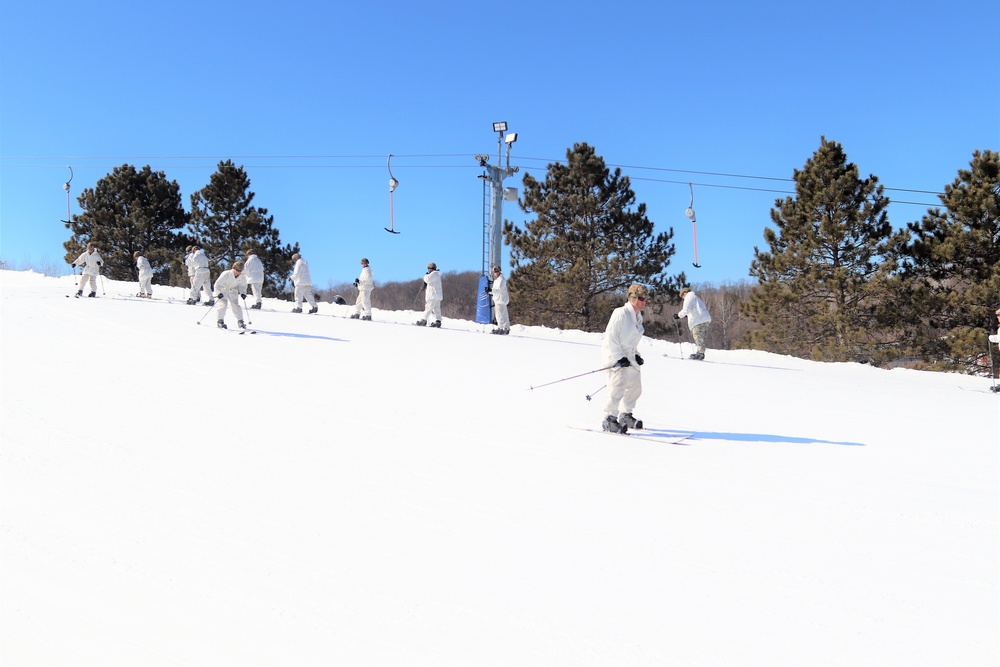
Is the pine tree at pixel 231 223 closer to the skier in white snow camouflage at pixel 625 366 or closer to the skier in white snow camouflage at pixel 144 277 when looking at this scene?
the skier in white snow camouflage at pixel 144 277

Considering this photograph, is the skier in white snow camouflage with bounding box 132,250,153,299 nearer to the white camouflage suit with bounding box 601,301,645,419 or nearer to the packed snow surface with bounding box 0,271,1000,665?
the packed snow surface with bounding box 0,271,1000,665

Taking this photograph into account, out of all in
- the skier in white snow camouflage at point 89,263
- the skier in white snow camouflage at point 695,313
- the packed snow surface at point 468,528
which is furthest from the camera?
the skier in white snow camouflage at point 89,263

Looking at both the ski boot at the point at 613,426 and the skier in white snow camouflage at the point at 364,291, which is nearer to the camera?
the ski boot at the point at 613,426

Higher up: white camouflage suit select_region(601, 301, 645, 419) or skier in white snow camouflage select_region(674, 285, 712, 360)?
skier in white snow camouflage select_region(674, 285, 712, 360)

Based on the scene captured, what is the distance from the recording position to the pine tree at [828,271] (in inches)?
915

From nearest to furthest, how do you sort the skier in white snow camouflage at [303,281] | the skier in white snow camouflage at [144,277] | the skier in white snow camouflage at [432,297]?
the skier in white snow camouflage at [432,297] < the skier in white snow camouflage at [303,281] < the skier in white snow camouflage at [144,277]

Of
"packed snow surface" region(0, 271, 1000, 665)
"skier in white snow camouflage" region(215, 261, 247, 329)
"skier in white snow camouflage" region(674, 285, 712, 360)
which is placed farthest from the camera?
"skier in white snow camouflage" region(674, 285, 712, 360)

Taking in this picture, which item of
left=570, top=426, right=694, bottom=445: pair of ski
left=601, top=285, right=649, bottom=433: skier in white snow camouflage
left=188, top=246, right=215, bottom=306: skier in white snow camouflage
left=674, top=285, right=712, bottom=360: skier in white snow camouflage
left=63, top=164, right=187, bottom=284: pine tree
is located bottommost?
left=570, top=426, right=694, bottom=445: pair of ski

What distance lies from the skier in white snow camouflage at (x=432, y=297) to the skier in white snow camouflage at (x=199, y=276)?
6244mm

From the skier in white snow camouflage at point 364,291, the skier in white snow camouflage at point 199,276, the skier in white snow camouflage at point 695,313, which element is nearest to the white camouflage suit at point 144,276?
the skier in white snow camouflage at point 199,276

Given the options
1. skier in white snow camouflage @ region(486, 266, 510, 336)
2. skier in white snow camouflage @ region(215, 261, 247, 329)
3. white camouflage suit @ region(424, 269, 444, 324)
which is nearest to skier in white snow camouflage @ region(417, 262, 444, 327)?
white camouflage suit @ region(424, 269, 444, 324)

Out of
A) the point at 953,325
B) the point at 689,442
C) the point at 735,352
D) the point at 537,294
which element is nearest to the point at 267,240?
the point at 537,294

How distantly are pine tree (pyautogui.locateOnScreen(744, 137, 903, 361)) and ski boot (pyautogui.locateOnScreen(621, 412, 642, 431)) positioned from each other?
630 inches

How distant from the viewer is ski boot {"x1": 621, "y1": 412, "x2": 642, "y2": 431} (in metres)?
8.50
